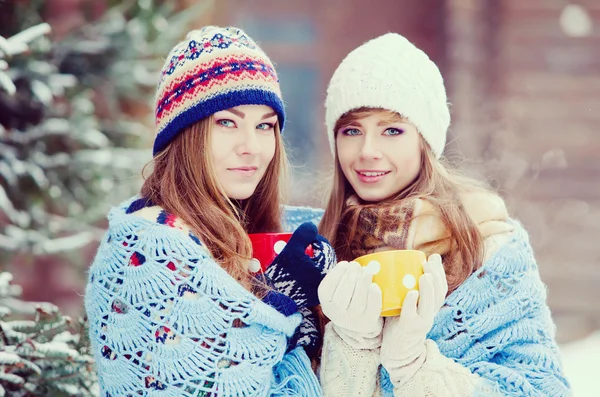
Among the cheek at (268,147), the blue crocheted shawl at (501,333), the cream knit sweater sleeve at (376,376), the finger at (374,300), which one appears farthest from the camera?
the cheek at (268,147)

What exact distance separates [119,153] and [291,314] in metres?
1.71

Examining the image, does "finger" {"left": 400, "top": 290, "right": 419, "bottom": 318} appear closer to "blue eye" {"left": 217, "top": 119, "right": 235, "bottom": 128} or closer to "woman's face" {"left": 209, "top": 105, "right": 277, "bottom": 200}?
"woman's face" {"left": 209, "top": 105, "right": 277, "bottom": 200}

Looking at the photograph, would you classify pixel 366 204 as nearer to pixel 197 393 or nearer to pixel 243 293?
pixel 243 293

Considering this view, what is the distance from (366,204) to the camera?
2.34 meters

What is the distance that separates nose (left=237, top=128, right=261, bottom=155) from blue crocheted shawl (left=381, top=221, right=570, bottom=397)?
71 centimetres

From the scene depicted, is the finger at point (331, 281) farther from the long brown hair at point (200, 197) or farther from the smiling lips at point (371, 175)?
the smiling lips at point (371, 175)

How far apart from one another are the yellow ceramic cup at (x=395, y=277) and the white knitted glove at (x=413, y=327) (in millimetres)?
19

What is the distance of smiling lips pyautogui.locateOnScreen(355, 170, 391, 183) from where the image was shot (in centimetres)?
228

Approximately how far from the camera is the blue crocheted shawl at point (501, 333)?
1.97 metres

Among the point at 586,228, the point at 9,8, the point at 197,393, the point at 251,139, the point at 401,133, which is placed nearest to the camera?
the point at 197,393

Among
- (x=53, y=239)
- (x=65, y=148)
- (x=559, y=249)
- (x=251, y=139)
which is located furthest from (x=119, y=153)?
(x=559, y=249)

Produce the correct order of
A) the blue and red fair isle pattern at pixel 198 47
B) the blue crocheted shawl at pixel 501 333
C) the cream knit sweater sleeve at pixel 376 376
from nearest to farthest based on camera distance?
the cream knit sweater sleeve at pixel 376 376 → the blue crocheted shawl at pixel 501 333 → the blue and red fair isle pattern at pixel 198 47

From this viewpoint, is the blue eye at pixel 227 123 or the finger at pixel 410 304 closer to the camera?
the finger at pixel 410 304

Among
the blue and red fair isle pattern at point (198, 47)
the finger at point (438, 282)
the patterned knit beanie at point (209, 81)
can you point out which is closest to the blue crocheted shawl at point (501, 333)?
the finger at point (438, 282)
